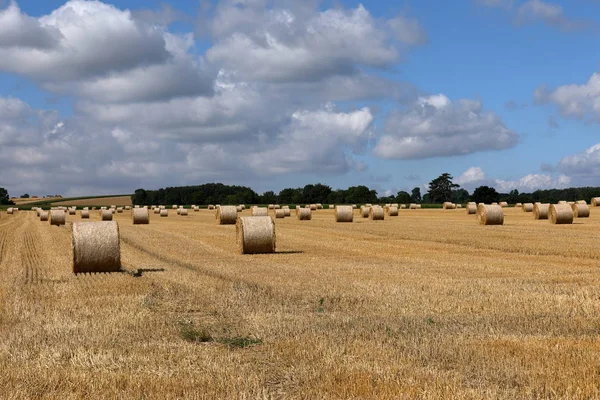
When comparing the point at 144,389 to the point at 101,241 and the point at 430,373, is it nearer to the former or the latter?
the point at 430,373

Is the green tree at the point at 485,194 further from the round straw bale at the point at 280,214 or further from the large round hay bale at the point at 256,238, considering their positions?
the large round hay bale at the point at 256,238

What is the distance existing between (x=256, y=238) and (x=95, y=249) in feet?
22.1

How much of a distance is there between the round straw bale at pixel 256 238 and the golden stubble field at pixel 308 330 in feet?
11.7

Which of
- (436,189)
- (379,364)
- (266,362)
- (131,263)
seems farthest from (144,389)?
(436,189)

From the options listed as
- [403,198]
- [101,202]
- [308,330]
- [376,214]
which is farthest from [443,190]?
[308,330]

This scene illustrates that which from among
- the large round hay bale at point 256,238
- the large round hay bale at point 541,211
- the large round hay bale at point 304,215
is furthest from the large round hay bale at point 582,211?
the large round hay bale at point 256,238

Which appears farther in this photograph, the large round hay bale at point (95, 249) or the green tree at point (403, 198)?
the green tree at point (403, 198)

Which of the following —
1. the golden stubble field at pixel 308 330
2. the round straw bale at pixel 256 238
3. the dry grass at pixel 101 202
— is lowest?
the golden stubble field at pixel 308 330

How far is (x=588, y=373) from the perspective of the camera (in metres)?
7.30

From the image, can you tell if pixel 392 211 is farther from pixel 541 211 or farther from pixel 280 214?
pixel 541 211

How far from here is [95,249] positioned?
1844 centimetres

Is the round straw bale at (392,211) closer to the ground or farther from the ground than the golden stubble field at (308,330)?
farther from the ground

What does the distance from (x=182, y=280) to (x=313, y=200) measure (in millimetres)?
132012

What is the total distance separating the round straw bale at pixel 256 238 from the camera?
24.0 meters
